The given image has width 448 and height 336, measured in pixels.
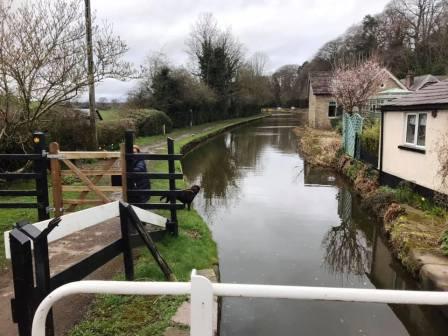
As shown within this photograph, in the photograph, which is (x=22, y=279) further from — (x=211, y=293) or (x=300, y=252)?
(x=300, y=252)

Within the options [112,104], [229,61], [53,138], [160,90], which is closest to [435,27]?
[229,61]

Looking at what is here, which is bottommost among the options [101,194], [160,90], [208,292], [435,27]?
[101,194]

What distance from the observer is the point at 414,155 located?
10.3 m

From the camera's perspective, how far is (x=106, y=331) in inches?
153

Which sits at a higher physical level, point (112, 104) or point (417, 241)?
point (112, 104)

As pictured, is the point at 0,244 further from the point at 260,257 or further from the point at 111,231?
the point at 260,257

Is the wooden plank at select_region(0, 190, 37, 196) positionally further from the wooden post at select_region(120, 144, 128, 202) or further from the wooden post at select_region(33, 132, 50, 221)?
the wooden post at select_region(120, 144, 128, 202)

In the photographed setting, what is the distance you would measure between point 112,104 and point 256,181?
82.3ft

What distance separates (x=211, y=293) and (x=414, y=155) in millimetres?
9753

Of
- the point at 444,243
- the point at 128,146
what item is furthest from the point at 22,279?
the point at 444,243

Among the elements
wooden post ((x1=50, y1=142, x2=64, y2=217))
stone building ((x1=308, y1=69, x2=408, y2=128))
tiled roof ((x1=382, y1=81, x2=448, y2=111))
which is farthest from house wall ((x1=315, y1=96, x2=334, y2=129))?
wooden post ((x1=50, y1=142, x2=64, y2=217))

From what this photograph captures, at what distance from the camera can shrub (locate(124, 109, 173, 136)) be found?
89.0 ft

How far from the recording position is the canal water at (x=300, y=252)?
213 inches

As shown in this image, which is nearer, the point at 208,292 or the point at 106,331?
the point at 208,292
